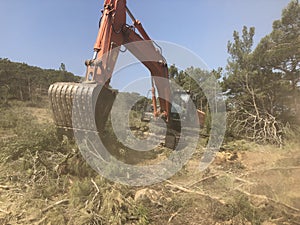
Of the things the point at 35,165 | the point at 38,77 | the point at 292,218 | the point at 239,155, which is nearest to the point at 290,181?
the point at 292,218

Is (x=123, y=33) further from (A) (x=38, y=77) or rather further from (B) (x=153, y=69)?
(A) (x=38, y=77)

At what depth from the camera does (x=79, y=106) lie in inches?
109

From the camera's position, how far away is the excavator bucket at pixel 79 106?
2752 millimetres

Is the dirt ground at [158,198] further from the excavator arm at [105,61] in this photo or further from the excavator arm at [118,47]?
the excavator arm at [118,47]

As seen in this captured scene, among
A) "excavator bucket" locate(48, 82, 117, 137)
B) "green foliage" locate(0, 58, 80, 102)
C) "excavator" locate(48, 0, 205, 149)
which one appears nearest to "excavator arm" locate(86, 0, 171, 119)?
"excavator" locate(48, 0, 205, 149)

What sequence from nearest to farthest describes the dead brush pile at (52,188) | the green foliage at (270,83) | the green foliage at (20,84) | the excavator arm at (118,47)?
1. the dead brush pile at (52,188)
2. the excavator arm at (118,47)
3. the green foliage at (270,83)
4. the green foliage at (20,84)

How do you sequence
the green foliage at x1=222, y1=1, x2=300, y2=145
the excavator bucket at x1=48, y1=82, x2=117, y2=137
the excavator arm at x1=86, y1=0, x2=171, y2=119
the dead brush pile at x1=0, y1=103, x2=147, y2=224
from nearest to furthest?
the excavator bucket at x1=48, y1=82, x2=117, y2=137, the dead brush pile at x1=0, y1=103, x2=147, y2=224, the excavator arm at x1=86, y1=0, x2=171, y2=119, the green foliage at x1=222, y1=1, x2=300, y2=145

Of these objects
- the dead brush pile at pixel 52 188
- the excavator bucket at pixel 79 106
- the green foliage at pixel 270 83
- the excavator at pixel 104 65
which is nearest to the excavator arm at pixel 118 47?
the excavator at pixel 104 65

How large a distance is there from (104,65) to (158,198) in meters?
2.12

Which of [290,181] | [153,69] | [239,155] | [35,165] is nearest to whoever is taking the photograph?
[35,165]

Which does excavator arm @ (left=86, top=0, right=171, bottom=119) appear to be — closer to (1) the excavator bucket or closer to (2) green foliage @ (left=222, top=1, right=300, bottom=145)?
(1) the excavator bucket

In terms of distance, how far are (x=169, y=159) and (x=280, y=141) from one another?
4.54m

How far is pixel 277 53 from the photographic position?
8.97m

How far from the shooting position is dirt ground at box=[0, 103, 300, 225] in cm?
294
